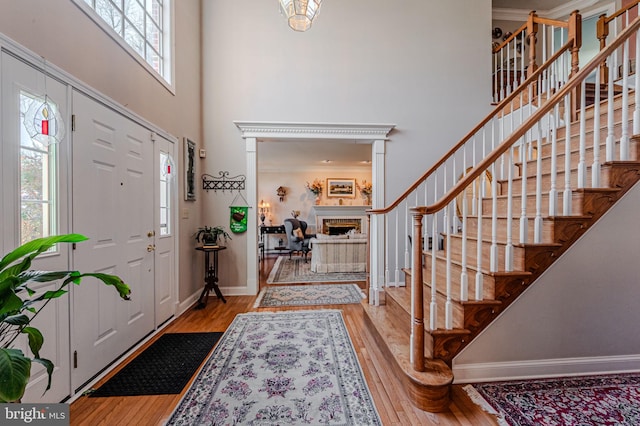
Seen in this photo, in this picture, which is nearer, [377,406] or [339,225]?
[377,406]

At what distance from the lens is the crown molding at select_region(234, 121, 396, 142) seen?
382 cm

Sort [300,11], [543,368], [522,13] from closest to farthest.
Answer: [543,368], [300,11], [522,13]

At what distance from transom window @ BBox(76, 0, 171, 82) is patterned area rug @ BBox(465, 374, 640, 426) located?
3773mm

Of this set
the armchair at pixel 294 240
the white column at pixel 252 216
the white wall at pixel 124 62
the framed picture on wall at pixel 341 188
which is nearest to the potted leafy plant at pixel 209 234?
the white wall at pixel 124 62

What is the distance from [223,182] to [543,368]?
3.82m

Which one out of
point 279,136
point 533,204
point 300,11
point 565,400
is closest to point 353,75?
point 279,136

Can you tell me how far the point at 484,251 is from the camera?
2131 millimetres

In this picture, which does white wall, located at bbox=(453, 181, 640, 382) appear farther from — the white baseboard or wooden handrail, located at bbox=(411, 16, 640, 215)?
wooden handrail, located at bbox=(411, 16, 640, 215)

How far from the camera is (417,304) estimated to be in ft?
5.67

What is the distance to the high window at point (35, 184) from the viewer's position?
58.2 inches

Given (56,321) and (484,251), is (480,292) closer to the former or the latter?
(484,251)

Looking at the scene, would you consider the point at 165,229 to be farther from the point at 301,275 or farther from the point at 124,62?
the point at 301,275

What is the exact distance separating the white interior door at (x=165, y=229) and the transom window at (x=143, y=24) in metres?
0.85

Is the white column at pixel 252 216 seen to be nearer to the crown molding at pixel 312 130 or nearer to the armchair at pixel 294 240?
the crown molding at pixel 312 130
